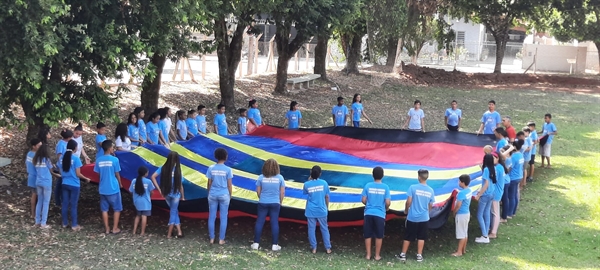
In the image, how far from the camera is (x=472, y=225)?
10.3 meters

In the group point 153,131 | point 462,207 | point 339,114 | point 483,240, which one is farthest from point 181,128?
point 483,240

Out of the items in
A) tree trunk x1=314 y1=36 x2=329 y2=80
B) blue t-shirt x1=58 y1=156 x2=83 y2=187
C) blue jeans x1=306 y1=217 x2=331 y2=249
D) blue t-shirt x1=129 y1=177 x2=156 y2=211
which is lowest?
blue jeans x1=306 y1=217 x2=331 y2=249

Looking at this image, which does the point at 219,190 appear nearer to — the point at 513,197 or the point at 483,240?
the point at 483,240

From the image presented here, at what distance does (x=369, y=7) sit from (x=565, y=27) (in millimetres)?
19789

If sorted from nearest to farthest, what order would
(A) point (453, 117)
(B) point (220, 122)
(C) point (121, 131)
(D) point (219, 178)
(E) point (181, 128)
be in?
(D) point (219, 178), (C) point (121, 131), (E) point (181, 128), (B) point (220, 122), (A) point (453, 117)

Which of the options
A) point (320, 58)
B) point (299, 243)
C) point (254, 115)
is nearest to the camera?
point (299, 243)

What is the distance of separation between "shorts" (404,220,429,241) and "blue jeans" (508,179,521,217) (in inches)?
108

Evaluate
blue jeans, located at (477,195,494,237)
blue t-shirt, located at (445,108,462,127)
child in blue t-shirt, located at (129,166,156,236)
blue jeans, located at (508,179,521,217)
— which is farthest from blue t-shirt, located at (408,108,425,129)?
child in blue t-shirt, located at (129,166,156,236)

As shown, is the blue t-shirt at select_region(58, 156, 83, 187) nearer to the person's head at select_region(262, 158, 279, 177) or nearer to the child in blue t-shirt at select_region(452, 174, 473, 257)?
the person's head at select_region(262, 158, 279, 177)

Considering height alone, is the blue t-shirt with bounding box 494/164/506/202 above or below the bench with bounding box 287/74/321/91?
below

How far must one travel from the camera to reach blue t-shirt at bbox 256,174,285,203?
875 cm

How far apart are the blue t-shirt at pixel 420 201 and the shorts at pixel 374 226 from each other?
0.44 meters

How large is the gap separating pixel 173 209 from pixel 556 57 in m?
42.4

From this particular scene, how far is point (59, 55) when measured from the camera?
29.9 feet
